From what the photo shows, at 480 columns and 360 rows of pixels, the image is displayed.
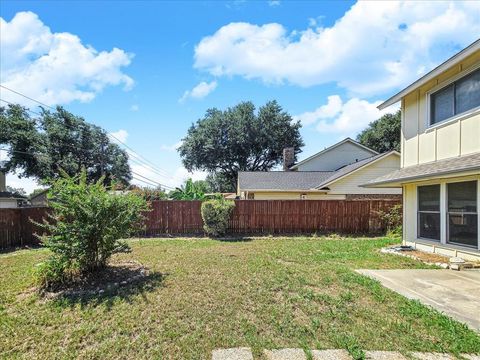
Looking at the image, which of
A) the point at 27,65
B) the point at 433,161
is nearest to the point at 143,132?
the point at 27,65

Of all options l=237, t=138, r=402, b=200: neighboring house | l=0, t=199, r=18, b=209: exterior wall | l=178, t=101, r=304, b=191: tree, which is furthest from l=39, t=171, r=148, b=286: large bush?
l=178, t=101, r=304, b=191: tree

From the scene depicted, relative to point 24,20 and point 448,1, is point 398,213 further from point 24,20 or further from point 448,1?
point 24,20

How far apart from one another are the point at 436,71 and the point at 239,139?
28577 millimetres

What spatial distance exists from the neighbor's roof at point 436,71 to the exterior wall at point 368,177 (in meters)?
7.47

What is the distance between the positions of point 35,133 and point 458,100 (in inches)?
1455

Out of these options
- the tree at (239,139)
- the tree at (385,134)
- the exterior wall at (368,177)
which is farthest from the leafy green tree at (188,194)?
the tree at (385,134)

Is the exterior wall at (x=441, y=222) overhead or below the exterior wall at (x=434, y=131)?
below

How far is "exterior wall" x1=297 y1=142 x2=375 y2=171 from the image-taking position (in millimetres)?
24906

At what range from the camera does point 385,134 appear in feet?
123

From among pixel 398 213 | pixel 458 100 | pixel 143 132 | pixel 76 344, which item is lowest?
pixel 76 344

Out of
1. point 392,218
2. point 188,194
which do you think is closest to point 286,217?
point 392,218

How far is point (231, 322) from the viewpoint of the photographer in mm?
4027

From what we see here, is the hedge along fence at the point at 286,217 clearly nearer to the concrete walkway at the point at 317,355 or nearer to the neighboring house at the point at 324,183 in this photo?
the neighboring house at the point at 324,183

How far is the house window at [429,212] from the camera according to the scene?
8492 mm
